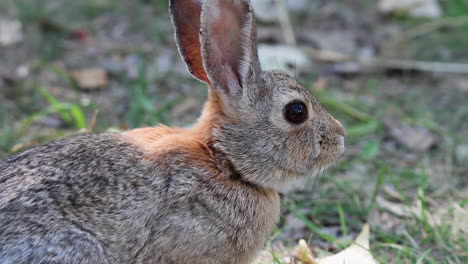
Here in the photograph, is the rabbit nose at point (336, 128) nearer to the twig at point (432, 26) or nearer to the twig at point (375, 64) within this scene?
the twig at point (375, 64)

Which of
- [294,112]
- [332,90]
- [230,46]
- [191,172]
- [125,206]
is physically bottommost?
[332,90]

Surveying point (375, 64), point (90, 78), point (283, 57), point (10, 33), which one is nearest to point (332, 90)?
point (283, 57)

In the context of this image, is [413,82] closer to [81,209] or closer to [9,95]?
[9,95]

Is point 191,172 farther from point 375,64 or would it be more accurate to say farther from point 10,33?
point 10,33

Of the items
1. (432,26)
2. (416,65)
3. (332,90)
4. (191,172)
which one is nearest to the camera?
(191,172)

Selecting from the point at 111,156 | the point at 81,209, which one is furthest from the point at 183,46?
the point at 81,209

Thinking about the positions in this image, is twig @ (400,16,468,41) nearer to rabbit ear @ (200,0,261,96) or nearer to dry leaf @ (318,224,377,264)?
dry leaf @ (318,224,377,264)

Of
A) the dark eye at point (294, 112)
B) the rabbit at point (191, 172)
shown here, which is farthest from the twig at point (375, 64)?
the dark eye at point (294, 112)

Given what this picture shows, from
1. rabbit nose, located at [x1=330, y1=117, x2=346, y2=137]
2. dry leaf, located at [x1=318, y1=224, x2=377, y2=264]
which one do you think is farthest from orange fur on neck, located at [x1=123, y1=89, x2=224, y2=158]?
dry leaf, located at [x1=318, y1=224, x2=377, y2=264]
